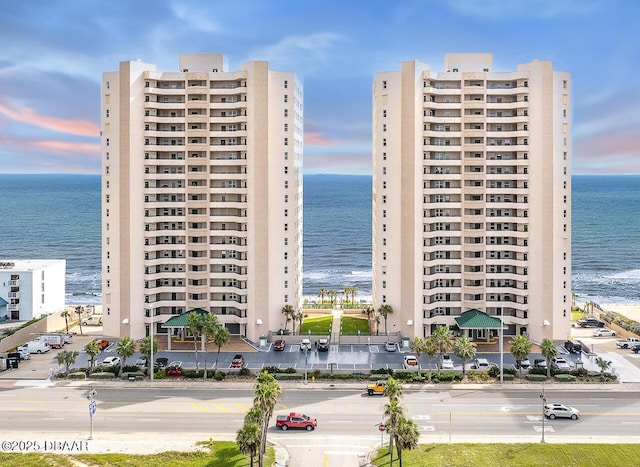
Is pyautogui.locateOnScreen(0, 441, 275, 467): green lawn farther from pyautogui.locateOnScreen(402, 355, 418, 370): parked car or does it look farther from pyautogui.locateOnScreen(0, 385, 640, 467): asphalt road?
pyautogui.locateOnScreen(402, 355, 418, 370): parked car

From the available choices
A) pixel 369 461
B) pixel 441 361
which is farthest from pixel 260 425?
pixel 441 361

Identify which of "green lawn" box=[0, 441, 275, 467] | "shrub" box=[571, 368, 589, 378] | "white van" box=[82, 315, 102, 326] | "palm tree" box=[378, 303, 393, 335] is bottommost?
"green lawn" box=[0, 441, 275, 467]

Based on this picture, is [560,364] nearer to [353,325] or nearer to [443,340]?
[443,340]

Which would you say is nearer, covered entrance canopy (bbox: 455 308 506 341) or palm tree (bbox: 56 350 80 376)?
palm tree (bbox: 56 350 80 376)

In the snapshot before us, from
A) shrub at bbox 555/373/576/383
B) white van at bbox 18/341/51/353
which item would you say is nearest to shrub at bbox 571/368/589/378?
shrub at bbox 555/373/576/383

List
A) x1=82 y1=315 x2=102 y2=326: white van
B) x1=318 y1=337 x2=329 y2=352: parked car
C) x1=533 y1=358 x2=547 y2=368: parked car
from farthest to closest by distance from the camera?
1. x1=82 y1=315 x2=102 y2=326: white van
2. x1=318 y1=337 x2=329 y2=352: parked car
3. x1=533 y1=358 x2=547 y2=368: parked car

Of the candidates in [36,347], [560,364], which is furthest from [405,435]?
[36,347]

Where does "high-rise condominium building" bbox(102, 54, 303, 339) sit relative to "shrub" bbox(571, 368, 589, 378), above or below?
above

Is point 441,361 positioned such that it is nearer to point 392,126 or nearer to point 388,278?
point 388,278
